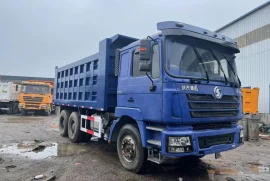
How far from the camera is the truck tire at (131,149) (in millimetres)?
4523

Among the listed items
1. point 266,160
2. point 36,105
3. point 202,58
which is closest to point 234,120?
point 202,58

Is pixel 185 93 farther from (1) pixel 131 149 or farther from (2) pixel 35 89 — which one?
(2) pixel 35 89

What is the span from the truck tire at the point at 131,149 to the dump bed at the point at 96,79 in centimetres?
115

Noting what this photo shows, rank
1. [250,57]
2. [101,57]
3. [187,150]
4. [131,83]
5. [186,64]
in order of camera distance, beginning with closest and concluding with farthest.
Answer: [187,150]
[186,64]
[131,83]
[101,57]
[250,57]

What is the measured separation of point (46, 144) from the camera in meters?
7.80

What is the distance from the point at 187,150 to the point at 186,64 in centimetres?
152

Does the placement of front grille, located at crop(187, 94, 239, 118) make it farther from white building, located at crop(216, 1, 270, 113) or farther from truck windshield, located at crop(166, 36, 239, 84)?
white building, located at crop(216, 1, 270, 113)

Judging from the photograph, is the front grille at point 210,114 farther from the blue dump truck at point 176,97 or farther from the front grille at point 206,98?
the front grille at point 206,98

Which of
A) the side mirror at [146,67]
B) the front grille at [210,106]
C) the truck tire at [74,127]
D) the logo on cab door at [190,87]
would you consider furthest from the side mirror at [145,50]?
the truck tire at [74,127]

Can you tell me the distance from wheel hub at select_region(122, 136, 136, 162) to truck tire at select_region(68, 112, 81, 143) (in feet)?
10.4

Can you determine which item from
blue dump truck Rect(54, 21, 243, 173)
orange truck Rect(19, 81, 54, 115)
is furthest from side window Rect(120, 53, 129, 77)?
orange truck Rect(19, 81, 54, 115)

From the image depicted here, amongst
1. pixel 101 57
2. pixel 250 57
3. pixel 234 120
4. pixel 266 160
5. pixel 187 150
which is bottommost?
pixel 266 160

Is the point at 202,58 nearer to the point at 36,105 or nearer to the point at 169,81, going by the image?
the point at 169,81

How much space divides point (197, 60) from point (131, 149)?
7.38 feet
